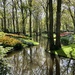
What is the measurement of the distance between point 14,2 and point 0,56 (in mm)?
36268

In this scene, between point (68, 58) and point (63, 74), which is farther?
point (68, 58)

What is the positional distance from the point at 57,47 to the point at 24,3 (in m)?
27.8

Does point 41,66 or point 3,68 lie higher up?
point 3,68

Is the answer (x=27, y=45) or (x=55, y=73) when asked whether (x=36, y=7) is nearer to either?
(x=27, y=45)

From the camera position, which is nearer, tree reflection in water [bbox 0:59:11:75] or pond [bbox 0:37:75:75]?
tree reflection in water [bbox 0:59:11:75]

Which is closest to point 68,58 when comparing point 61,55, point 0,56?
point 61,55

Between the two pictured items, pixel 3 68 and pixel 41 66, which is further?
pixel 41 66

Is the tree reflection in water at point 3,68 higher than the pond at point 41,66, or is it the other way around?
the tree reflection in water at point 3,68

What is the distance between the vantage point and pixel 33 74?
905 centimetres

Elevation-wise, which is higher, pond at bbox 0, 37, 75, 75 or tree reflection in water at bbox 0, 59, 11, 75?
tree reflection in water at bbox 0, 59, 11, 75

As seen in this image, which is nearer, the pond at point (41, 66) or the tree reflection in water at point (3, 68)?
the tree reflection in water at point (3, 68)

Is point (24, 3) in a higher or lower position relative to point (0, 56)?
higher

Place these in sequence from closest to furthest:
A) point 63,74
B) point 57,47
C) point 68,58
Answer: point 63,74, point 68,58, point 57,47

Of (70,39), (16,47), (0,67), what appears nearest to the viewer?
(0,67)
